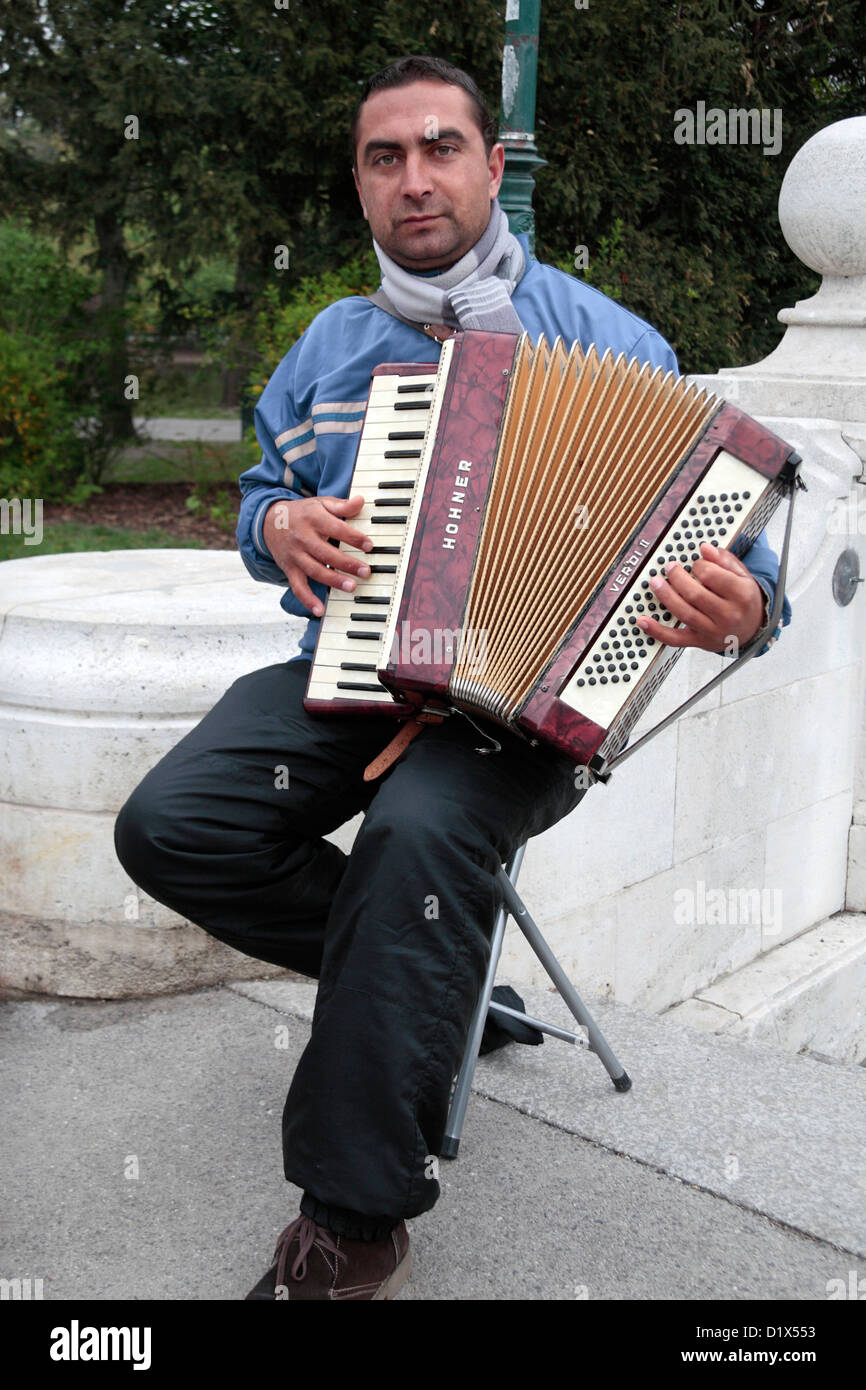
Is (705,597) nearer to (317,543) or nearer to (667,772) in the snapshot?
(317,543)

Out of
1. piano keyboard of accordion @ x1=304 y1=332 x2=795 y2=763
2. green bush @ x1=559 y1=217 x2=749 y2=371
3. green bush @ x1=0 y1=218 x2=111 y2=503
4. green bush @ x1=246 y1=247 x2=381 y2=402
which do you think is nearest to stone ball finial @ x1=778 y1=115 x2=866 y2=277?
piano keyboard of accordion @ x1=304 y1=332 x2=795 y2=763

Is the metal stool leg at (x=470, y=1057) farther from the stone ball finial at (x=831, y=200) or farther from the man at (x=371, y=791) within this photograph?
the stone ball finial at (x=831, y=200)

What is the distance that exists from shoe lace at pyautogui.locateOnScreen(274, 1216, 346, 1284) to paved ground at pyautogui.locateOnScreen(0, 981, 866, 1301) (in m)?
0.16

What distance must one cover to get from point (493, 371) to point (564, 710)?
1.96ft

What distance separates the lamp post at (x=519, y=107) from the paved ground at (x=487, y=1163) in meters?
3.83

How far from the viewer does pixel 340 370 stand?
2664 mm


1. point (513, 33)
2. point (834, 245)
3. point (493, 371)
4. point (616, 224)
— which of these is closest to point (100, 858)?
point (493, 371)

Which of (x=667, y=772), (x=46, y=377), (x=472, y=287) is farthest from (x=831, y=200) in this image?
(x=46, y=377)

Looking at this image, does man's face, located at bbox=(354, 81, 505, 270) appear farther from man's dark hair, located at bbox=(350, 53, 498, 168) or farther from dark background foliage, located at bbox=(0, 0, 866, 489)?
dark background foliage, located at bbox=(0, 0, 866, 489)

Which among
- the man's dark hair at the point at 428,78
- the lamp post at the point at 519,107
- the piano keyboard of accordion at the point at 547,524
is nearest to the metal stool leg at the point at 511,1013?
the piano keyboard of accordion at the point at 547,524

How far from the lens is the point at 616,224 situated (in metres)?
9.77

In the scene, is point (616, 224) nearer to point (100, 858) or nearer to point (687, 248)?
point (687, 248)

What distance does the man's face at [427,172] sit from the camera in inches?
104

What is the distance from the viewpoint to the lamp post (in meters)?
5.77
